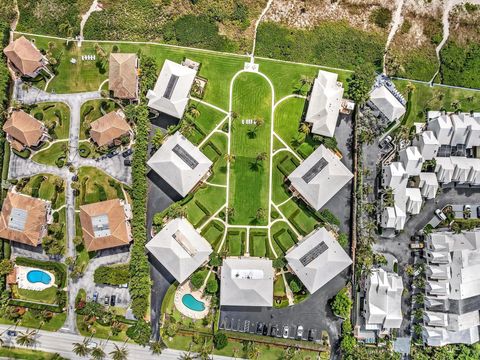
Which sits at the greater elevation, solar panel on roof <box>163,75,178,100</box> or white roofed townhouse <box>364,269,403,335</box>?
solar panel on roof <box>163,75,178,100</box>

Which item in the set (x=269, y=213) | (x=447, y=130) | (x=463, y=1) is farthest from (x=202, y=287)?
(x=463, y=1)

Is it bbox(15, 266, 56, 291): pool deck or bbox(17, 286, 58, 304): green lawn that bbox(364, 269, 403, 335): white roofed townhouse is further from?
bbox(15, 266, 56, 291): pool deck

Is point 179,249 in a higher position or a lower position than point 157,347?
higher

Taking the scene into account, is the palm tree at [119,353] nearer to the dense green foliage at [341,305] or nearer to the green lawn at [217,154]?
the green lawn at [217,154]

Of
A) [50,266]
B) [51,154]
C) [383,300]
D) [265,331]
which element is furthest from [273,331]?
[51,154]

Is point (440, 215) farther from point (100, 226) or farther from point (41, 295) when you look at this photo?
point (41, 295)

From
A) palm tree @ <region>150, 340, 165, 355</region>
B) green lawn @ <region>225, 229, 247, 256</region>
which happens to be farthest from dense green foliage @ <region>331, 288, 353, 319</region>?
palm tree @ <region>150, 340, 165, 355</region>

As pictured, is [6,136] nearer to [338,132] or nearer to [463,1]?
[338,132]

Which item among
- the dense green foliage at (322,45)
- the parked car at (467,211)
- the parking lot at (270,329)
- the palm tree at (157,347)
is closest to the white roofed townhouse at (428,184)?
the parked car at (467,211)
